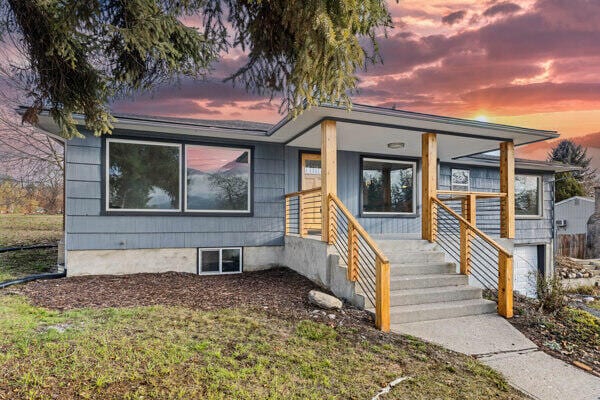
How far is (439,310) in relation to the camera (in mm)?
4684

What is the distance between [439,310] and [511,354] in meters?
1.04

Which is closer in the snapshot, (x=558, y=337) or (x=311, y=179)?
(x=558, y=337)

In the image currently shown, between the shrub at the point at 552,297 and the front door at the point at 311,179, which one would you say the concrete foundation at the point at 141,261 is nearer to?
the front door at the point at 311,179

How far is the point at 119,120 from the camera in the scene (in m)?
6.04

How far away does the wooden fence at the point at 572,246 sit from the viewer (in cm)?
1549

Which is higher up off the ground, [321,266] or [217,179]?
[217,179]

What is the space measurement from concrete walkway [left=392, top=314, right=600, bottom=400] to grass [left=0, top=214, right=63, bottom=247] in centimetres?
1119

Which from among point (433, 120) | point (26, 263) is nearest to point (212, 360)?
point (433, 120)

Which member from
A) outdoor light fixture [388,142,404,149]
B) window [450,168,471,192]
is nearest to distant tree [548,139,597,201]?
window [450,168,471,192]

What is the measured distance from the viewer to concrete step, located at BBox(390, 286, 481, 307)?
4759 millimetres

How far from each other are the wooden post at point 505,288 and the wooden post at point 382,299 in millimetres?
1890

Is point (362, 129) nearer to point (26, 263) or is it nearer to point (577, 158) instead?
point (26, 263)

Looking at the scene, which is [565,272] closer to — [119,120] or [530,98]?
[530,98]

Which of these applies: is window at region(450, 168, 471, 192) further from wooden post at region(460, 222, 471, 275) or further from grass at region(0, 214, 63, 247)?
grass at region(0, 214, 63, 247)
